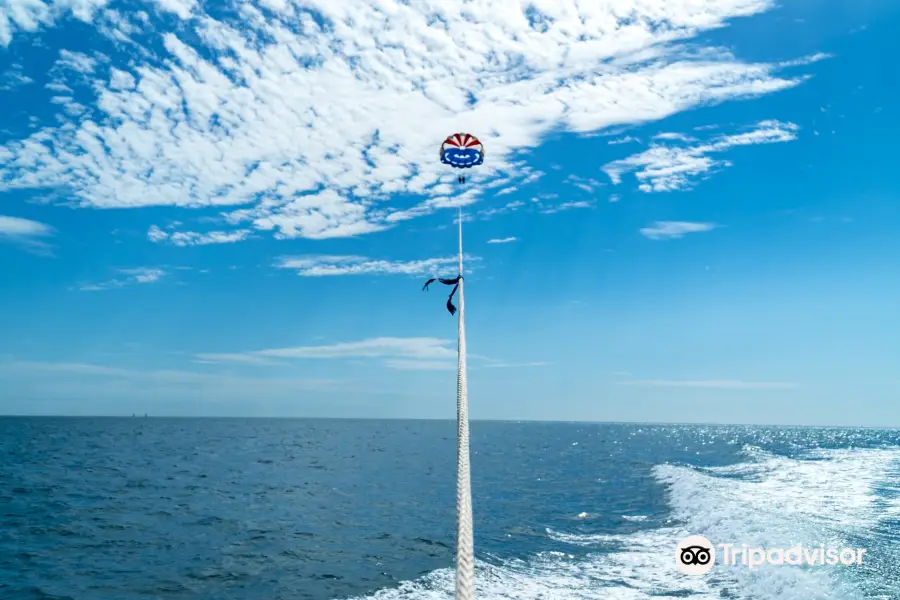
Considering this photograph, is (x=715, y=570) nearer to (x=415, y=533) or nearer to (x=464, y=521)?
(x=415, y=533)

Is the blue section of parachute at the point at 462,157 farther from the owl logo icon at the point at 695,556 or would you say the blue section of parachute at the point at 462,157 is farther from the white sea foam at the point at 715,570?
the owl logo icon at the point at 695,556

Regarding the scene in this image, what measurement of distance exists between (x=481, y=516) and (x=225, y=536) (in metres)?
11.9

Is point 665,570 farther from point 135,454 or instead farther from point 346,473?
point 135,454

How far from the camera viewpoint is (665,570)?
744 inches

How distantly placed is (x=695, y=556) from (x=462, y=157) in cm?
1668

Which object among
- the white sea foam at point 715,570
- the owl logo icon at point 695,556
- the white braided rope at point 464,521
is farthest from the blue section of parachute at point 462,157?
the owl logo icon at point 695,556

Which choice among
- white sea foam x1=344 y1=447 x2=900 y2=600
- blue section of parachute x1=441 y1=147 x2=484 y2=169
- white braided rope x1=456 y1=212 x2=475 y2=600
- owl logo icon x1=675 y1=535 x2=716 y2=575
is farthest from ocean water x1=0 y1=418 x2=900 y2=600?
blue section of parachute x1=441 y1=147 x2=484 y2=169

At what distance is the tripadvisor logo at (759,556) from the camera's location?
1844cm

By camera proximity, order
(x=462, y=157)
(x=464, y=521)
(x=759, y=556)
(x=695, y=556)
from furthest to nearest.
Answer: (x=695, y=556)
(x=759, y=556)
(x=462, y=157)
(x=464, y=521)

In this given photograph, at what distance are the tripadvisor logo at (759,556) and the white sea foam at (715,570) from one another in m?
0.49

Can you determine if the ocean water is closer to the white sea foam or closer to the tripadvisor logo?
the white sea foam

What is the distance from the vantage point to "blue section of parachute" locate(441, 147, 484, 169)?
35.3 ft

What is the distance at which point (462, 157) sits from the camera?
35.4 ft

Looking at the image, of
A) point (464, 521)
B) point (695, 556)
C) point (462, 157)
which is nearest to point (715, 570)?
point (695, 556)
